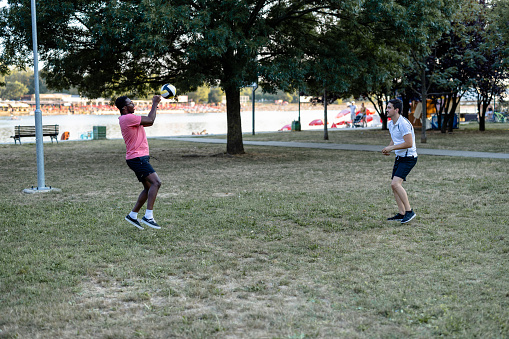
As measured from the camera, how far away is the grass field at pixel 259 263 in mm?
3955

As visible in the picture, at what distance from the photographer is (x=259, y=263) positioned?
5.57 metres

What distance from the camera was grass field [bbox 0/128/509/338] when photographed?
396cm

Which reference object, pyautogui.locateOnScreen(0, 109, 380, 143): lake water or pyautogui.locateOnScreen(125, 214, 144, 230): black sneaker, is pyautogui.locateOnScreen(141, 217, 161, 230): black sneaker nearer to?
pyautogui.locateOnScreen(125, 214, 144, 230): black sneaker

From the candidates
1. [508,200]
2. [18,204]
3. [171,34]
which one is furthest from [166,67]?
[508,200]

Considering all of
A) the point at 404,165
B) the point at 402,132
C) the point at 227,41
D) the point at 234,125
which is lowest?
the point at 404,165

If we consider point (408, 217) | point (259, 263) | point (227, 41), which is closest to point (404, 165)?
point (408, 217)

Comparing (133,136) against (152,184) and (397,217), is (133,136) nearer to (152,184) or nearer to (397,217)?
(152,184)

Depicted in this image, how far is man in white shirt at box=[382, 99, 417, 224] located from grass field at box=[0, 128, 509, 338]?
0.33 metres

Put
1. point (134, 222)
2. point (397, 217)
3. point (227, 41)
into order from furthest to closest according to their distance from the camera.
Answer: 1. point (227, 41)
2. point (397, 217)
3. point (134, 222)

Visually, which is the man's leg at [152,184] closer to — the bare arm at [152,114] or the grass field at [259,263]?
the grass field at [259,263]

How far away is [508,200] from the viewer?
898cm

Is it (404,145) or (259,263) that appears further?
(404,145)

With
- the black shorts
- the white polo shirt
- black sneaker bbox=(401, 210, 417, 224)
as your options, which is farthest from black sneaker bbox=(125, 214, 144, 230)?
the white polo shirt

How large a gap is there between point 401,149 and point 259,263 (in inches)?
118
